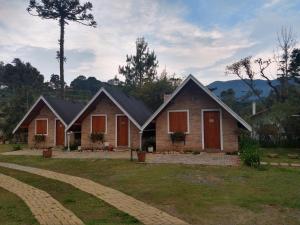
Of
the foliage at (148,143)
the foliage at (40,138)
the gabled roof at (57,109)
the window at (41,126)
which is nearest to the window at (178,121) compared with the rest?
the foliage at (148,143)

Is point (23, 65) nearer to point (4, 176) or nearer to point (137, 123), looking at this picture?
point (137, 123)

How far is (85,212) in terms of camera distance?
24.1 ft

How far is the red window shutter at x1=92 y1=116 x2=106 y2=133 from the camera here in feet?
75.9

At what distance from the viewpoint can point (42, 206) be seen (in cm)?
788

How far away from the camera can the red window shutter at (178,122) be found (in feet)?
66.4

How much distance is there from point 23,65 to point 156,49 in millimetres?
31328

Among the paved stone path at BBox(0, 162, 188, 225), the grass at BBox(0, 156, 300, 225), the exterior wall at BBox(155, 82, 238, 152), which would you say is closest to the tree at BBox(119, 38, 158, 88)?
the exterior wall at BBox(155, 82, 238, 152)

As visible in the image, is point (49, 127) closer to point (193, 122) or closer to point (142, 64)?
point (193, 122)

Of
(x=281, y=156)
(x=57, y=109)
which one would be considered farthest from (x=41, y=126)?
(x=281, y=156)

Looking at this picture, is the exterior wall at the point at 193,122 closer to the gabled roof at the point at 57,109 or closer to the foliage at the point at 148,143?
the foliage at the point at 148,143

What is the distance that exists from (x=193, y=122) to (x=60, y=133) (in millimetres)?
11740

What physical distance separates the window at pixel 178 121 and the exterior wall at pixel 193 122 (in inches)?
10.0

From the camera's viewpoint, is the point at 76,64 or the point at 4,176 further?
the point at 76,64

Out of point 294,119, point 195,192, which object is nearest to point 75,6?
point 294,119
